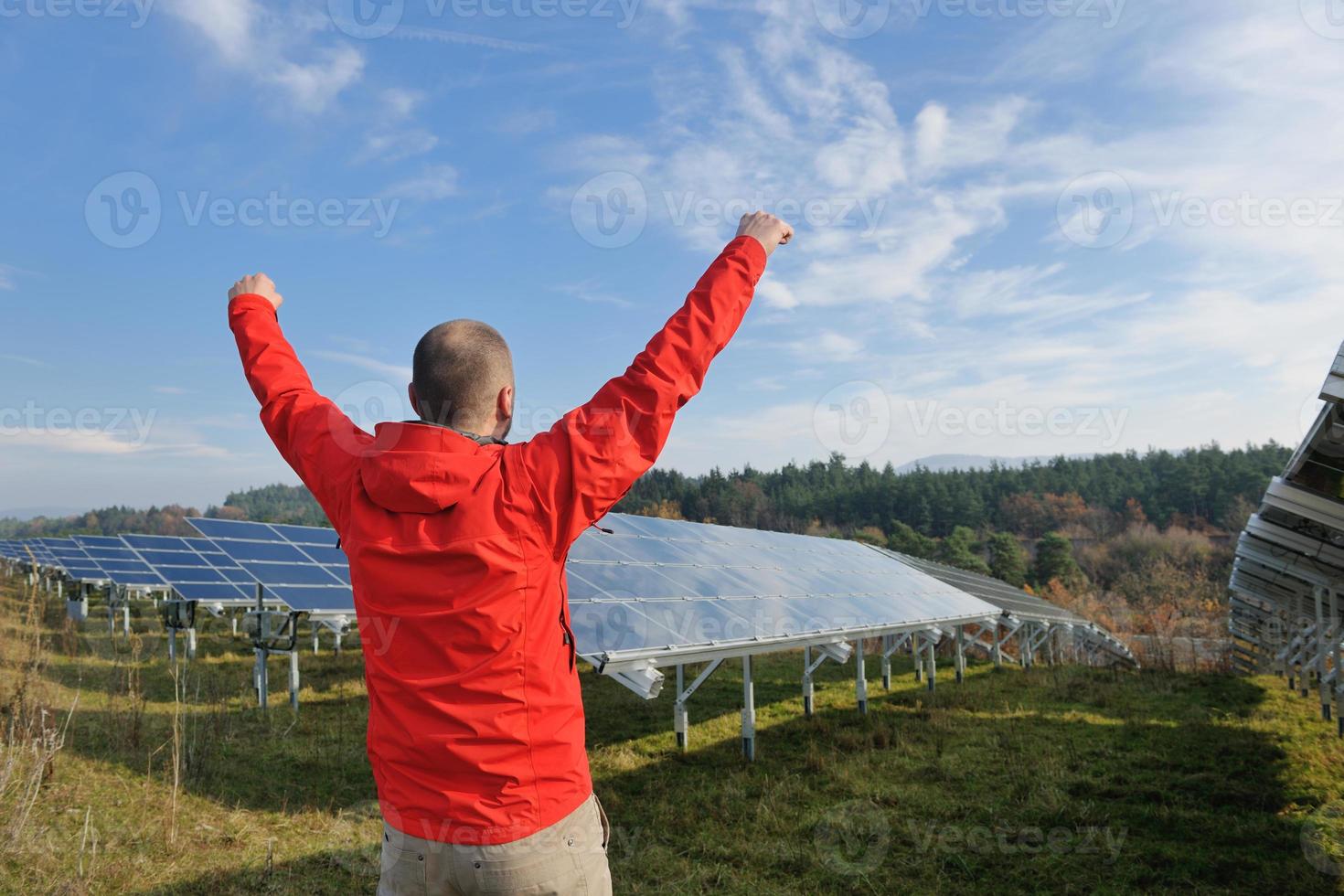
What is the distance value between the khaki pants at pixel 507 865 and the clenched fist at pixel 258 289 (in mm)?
1648

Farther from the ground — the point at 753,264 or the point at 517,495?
the point at 753,264

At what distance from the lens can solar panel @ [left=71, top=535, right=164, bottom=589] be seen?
20.4 meters

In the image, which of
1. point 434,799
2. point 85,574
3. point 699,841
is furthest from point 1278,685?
point 85,574

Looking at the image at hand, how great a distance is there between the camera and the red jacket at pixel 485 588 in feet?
6.05

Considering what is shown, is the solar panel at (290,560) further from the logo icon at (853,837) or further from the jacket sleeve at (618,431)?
the jacket sleeve at (618,431)

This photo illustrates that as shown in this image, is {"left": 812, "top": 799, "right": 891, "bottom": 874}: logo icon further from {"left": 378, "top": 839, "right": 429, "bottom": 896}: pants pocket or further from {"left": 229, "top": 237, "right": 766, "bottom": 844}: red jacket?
{"left": 229, "top": 237, "right": 766, "bottom": 844}: red jacket

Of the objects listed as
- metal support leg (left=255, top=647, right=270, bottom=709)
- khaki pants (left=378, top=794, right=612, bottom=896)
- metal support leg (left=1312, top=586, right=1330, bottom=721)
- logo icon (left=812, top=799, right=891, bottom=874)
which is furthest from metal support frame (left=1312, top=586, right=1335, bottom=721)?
metal support leg (left=255, top=647, right=270, bottom=709)

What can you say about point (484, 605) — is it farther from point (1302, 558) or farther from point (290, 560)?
point (1302, 558)

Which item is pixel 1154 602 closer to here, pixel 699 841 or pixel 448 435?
pixel 699 841

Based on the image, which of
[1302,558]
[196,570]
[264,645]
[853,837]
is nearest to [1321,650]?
[1302,558]

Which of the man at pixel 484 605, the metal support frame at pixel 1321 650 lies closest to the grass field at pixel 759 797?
the metal support frame at pixel 1321 650

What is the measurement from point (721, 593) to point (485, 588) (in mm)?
8899

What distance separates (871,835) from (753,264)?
718 cm

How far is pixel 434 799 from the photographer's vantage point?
1872 millimetres
